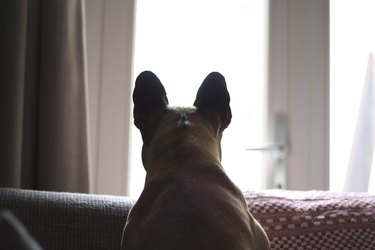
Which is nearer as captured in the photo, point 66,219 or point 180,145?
point 180,145

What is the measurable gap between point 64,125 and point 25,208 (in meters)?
0.56

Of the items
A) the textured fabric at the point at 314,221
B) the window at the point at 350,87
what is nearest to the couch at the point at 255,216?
the textured fabric at the point at 314,221

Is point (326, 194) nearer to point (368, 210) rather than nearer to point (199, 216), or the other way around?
point (368, 210)

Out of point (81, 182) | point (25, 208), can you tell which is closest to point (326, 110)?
point (81, 182)

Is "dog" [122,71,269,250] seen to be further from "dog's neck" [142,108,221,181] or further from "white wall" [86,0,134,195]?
"white wall" [86,0,134,195]

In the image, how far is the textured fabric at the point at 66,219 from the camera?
4.69ft

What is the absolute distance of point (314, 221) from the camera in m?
1.51

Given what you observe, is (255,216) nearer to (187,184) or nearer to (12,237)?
(187,184)

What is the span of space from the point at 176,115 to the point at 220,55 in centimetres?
123

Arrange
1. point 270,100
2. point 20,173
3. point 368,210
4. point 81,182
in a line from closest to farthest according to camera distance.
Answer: point 368,210, point 20,173, point 81,182, point 270,100

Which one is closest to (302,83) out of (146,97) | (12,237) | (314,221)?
(314,221)

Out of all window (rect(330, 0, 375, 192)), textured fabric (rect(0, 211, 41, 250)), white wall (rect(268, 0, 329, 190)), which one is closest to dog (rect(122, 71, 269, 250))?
textured fabric (rect(0, 211, 41, 250))

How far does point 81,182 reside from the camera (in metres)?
2.02

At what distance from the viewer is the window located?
2527 mm
